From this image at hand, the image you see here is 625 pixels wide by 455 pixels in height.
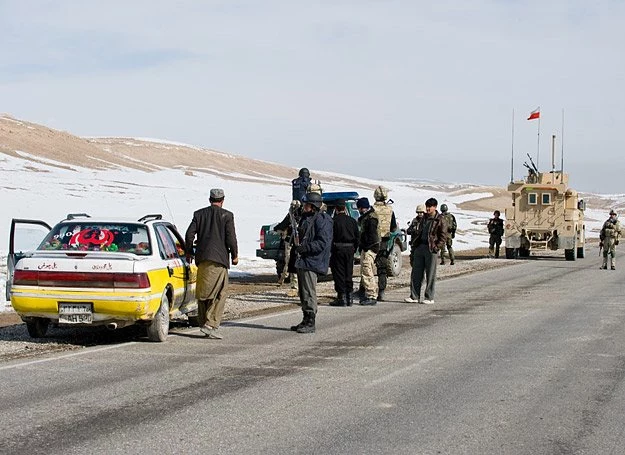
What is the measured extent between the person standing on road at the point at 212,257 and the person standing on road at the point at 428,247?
18.0ft

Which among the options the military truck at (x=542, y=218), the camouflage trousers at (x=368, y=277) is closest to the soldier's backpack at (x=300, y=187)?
the camouflage trousers at (x=368, y=277)

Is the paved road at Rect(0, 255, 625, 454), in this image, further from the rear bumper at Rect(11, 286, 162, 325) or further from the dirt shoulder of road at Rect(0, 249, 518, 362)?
the dirt shoulder of road at Rect(0, 249, 518, 362)

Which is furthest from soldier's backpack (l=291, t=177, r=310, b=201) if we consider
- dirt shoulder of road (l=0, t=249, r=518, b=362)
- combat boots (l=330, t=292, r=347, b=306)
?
combat boots (l=330, t=292, r=347, b=306)

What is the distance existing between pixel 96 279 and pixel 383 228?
7.69 m

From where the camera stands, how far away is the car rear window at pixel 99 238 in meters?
11.3

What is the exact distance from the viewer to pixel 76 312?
1059cm

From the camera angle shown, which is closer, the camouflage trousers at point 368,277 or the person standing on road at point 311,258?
the person standing on road at point 311,258

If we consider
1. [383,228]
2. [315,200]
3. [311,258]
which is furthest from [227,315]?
[383,228]

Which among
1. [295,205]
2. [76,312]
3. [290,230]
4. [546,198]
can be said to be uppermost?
[546,198]

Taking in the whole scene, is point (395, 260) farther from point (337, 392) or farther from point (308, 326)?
point (337, 392)

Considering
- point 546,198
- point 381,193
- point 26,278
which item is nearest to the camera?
point 26,278

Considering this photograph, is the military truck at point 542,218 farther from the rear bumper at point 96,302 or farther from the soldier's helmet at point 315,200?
the rear bumper at point 96,302

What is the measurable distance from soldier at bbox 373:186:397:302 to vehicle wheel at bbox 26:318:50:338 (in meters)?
7.03

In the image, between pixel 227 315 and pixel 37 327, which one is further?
pixel 227 315
